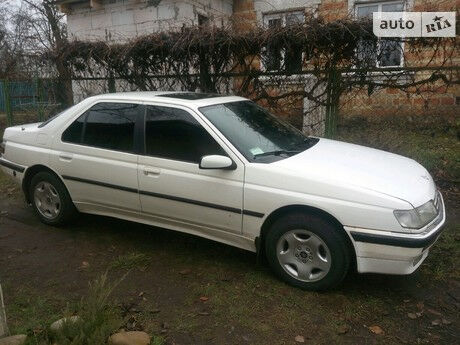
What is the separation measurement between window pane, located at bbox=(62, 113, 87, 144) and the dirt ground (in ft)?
3.57

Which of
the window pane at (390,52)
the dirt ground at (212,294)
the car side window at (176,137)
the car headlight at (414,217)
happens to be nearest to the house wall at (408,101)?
the window pane at (390,52)

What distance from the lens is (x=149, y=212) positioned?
13.6 ft

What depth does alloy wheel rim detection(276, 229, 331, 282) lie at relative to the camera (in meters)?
3.41

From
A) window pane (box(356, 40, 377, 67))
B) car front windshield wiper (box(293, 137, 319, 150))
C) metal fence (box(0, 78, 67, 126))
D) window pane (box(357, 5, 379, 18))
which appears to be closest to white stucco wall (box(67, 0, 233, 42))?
metal fence (box(0, 78, 67, 126))

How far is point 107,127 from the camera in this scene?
4.41 metres

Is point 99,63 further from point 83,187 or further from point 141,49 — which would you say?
point 83,187

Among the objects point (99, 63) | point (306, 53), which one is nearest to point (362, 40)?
point (306, 53)

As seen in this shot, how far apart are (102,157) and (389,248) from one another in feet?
9.40

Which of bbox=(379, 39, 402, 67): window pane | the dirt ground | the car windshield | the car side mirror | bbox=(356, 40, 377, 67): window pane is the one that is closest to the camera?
the dirt ground

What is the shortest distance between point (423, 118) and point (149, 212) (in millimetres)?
4837

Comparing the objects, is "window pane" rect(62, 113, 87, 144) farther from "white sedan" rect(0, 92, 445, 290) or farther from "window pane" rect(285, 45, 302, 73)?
"window pane" rect(285, 45, 302, 73)

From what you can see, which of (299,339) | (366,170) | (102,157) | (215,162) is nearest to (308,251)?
(299,339)

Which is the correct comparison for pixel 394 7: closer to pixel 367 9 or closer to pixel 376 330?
pixel 367 9

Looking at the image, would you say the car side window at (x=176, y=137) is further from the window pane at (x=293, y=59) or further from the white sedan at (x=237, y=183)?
the window pane at (x=293, y=59)
